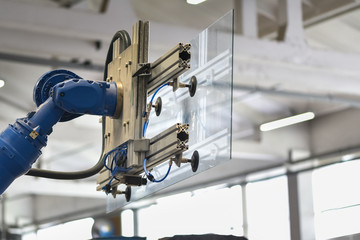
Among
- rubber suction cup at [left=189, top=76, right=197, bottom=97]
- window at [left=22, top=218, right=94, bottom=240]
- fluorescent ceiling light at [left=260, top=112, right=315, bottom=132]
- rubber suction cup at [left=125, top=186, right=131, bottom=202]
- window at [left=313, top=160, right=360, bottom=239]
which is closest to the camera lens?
rubber suction cup at [left=189, top=76, right=197, bottom=97]

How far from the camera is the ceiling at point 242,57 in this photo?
25.0 feet

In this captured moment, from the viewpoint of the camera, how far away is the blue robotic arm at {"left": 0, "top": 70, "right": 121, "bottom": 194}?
208cm

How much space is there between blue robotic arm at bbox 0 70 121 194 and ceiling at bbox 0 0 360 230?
5210mm

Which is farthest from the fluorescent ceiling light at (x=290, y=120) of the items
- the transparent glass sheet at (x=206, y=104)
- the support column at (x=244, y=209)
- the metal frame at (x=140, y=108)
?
the transparent glass sheet at (x=206, y=104)

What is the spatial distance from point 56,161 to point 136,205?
2.38 m

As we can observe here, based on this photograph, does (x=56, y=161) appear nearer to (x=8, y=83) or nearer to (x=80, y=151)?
(x=80, y=151)

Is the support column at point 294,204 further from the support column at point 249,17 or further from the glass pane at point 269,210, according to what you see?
the support column at point 249,17

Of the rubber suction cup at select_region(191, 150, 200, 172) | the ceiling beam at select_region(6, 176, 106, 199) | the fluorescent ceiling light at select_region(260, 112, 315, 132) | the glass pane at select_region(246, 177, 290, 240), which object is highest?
the fluorescent ceiling light at select_region(260, 112, 315, 132)

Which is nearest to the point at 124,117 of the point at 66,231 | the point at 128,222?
the point at 128,222

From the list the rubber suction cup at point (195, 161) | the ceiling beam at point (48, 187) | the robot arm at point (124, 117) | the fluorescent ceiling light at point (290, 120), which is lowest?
the rubber suction cup at point (195, 161)

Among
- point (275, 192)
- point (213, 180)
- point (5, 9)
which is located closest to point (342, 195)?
point (275, 192)

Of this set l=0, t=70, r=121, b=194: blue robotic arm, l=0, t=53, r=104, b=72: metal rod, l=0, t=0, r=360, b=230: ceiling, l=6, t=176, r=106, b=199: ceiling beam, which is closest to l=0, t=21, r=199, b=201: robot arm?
l=0, t=70, r=121, b=194: blue robotic arm

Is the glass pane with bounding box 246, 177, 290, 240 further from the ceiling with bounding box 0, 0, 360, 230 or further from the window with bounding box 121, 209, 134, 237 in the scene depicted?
the window with bounding box 121, 209, 134, 237

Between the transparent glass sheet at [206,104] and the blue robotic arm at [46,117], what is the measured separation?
0.15 meters
